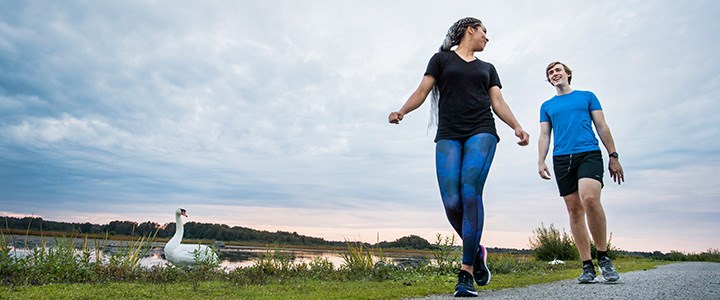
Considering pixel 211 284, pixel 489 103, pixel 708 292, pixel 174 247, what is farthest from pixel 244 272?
pixel 708 292

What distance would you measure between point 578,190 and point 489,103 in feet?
7.01

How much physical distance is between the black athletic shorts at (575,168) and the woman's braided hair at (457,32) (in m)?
2.12

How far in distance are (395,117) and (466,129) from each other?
2.04 ft

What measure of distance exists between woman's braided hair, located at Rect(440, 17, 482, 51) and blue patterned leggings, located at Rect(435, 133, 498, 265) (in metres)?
1.06

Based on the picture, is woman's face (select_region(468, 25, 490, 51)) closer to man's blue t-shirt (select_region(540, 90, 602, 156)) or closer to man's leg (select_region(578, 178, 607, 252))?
man's blue t-shirt (select_region(540, 90, 602, 156))

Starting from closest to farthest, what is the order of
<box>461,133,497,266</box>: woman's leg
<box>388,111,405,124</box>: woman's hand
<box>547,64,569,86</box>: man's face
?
<box>461,133,497,266</box>: woman's leg → <box>388,111,405,124</box>: woman's hand → <box>547,64,569,86</box>: man's face

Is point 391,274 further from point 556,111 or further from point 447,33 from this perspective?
point 447,33

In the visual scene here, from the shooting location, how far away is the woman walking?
4070 millimetres

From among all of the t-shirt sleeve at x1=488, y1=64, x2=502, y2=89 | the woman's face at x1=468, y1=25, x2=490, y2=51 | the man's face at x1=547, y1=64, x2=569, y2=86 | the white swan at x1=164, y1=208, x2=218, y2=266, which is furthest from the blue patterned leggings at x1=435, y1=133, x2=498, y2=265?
the white swan at x1=164, y1=208, x2=218, y2=266

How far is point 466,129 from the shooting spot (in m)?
4.23

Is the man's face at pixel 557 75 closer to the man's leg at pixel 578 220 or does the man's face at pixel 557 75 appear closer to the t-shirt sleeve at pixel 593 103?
the t-shirt sleeve at pixel 593 103

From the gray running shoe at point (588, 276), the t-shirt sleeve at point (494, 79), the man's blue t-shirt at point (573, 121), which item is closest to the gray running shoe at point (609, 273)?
the gray running shoe at point (588, 276)

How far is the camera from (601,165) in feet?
18.2

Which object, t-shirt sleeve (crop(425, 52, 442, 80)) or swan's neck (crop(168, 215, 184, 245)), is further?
swan's neck (crop(168, 215, 184, 245))
